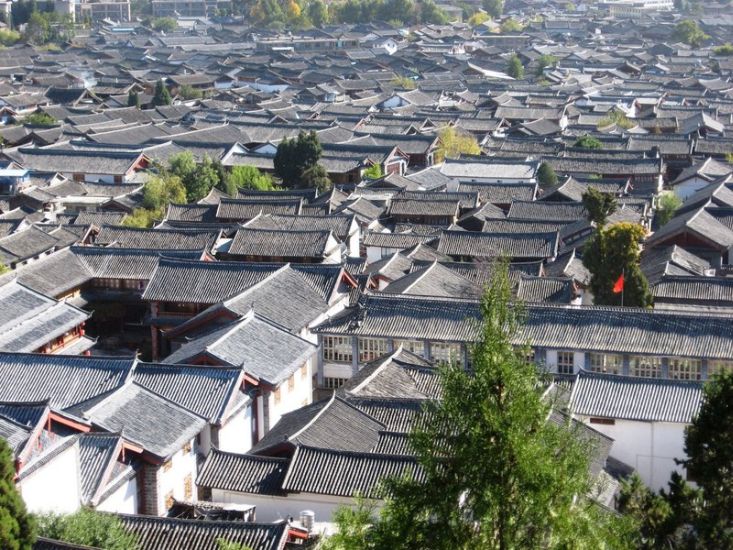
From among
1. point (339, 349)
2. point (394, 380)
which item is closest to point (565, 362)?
point (394, 380)

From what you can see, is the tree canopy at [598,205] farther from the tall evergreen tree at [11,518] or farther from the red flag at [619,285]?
the tall evergreen tree at [11,518]

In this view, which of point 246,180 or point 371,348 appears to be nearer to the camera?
point 371,348

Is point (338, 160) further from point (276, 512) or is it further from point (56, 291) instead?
point (276, 512)

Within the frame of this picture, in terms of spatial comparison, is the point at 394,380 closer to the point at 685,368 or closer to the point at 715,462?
the point at 685,368

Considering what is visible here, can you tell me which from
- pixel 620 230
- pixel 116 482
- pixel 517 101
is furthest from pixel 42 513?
pixel 517 101

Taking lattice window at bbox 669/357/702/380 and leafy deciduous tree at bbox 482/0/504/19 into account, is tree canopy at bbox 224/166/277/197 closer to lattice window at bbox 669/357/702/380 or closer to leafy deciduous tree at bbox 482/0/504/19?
lattice window at bbox 669/357/702/380
